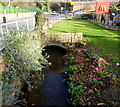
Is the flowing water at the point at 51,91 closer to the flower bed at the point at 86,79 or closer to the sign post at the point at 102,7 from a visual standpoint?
the flower bed at the point at 86,79

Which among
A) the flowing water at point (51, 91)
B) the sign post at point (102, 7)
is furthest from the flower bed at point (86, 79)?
the sign post at point (102, 7)

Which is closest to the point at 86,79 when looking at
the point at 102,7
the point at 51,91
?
the point at 51,91

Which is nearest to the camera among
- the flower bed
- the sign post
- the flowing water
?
the flower bed

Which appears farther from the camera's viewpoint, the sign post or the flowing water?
the sign post

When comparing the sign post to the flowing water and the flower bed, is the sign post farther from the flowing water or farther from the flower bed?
the flowing water

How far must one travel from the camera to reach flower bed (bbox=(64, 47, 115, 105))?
699 centimetres

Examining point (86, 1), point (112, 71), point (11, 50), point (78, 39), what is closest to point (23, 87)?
point (11, 50)

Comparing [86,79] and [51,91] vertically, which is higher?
[86,79]

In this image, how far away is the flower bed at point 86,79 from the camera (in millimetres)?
6988

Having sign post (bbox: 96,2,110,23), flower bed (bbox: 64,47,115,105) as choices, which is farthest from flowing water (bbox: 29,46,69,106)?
sign post (bbox: 96,2,110,23)

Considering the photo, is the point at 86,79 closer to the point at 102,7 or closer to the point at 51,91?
the point at 51,91

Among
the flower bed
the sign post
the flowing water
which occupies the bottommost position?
the flowing water

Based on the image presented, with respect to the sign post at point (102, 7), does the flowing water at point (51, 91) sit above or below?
below

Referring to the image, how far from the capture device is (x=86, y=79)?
834cm
